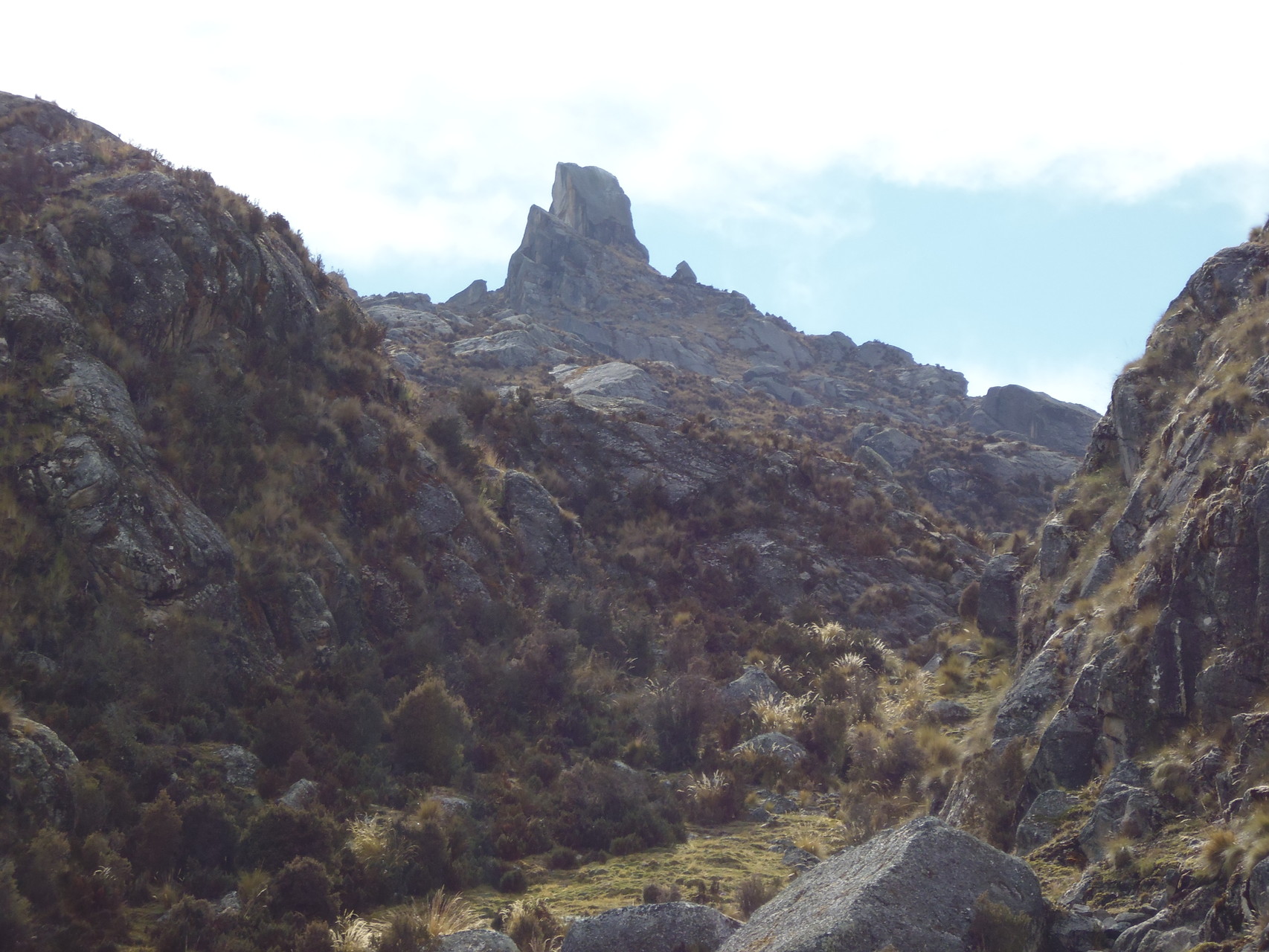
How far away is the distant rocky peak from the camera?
359 feet

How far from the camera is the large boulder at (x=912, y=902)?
6.79 m

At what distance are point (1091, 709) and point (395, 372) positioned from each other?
19391mm

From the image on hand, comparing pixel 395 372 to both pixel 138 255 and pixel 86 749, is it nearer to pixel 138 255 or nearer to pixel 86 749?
pixel 138 255

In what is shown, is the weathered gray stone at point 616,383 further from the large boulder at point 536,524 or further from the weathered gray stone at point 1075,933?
the weathered gray stone at point 1075,933

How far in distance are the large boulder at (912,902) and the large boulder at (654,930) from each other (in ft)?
2.63

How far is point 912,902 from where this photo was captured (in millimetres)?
7039

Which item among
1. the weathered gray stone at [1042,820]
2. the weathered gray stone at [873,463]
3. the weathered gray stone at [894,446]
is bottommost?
the weathered gray stone at [1042,820]

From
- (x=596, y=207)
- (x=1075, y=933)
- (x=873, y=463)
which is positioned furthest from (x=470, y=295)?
(x=1075, y=933)

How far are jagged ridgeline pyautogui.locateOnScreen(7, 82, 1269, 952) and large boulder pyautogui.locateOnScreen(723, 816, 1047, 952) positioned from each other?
0.03 m

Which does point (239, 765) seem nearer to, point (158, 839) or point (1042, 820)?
point (158, 839)

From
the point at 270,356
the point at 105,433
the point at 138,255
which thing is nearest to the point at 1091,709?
the point at 105,433

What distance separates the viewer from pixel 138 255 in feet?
61.0

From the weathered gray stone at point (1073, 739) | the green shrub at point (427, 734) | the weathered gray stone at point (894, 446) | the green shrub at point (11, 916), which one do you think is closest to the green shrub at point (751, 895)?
the weathered gray stone at point (1073, 739)

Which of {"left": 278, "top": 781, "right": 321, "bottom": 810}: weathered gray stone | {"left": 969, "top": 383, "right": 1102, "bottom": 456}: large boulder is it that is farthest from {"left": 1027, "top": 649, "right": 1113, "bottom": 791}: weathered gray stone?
{"left": 969, "top": 383, "right": 1102, "bottom": 456}: large boulder
